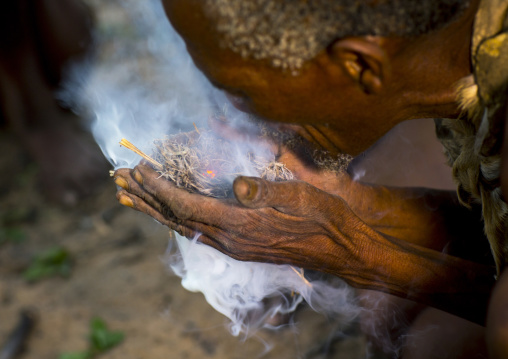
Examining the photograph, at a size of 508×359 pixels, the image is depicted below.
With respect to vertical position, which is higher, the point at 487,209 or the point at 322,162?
the point at 322,162

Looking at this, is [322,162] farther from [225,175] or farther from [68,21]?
Result: [68,21]

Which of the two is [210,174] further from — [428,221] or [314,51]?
[428,221]

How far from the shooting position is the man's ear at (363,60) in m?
1.30

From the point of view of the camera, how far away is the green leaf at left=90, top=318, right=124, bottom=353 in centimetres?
275

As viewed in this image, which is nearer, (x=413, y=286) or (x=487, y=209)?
(x=487, y=209)

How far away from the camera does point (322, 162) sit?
193cm

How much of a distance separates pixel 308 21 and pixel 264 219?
0.64m

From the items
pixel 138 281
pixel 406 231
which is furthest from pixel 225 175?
pixel 138 281

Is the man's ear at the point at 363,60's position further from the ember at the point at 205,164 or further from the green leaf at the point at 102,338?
the green leaf at the point at 102,338

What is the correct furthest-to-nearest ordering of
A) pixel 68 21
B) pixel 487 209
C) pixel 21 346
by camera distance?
pixel 68 21 < pixel 21 346 < pixel 487 209

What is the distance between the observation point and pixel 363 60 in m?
1.36

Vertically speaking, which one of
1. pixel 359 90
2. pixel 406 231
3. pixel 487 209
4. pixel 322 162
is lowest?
pixel 406 231

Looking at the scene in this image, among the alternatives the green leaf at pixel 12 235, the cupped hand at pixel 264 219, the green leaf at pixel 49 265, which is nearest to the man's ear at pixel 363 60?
the cupped hand at pixel 264 219

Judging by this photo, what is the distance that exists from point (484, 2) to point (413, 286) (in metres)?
1.08
